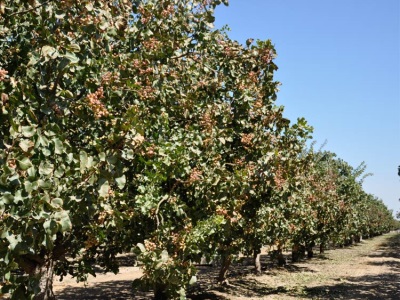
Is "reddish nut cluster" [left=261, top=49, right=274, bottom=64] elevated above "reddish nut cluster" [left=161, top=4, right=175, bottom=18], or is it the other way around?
"reddish nut cluster" [left=161, top=4, right=175, bottom=18]

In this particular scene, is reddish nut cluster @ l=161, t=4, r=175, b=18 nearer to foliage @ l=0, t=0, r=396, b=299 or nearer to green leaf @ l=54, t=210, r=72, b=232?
foliage @ l=0, t=0, r=396, b=299

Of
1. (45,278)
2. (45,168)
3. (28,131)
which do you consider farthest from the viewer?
(45,278)

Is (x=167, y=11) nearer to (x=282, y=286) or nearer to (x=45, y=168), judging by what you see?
(x=45, y=168)

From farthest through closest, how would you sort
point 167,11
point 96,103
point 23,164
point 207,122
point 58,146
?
point 207,122
point 167,11
point 96,103
point 58,146
point 23,164

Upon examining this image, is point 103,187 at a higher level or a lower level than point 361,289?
higher

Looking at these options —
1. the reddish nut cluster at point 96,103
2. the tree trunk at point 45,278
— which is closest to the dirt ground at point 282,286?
the tree trunk at point 45,278

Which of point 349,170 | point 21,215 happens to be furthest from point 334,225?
point 21,215

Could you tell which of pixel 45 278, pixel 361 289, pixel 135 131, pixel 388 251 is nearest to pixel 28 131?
pixel 135 131

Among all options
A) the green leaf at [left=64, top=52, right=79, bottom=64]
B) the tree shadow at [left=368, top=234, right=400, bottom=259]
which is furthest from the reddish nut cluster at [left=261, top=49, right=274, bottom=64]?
the tree shadow at [left=368, top=234, right=400, bottom=259]

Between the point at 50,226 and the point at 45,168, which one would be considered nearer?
the point at 50,226

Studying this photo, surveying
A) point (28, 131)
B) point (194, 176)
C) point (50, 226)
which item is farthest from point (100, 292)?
point (28, 131)

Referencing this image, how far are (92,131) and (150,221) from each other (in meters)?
2.82

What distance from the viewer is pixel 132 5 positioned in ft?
24.7

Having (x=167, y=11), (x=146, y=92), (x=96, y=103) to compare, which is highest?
(x=167, y=11)
